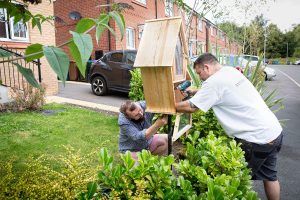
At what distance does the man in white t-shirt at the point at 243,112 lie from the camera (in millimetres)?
3168

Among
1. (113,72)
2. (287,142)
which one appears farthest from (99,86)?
(287,142)

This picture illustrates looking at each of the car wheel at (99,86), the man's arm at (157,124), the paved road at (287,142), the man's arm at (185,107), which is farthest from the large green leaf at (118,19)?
the car wheel at (99,86)

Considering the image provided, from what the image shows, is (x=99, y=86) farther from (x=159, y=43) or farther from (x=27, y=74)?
(x=27, y=74)

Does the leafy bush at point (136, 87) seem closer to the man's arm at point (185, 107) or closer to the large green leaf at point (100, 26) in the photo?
the man's arm at point (185, 107)

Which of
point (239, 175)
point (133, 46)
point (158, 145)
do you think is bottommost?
point (158, 145)

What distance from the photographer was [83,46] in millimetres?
681

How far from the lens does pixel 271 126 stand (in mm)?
3207

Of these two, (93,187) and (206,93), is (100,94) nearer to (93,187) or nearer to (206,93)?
(206,93)

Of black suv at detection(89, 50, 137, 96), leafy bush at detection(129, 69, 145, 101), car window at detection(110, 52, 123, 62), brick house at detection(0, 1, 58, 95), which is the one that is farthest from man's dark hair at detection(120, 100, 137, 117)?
car window at detection(110, 52, 123, 62)

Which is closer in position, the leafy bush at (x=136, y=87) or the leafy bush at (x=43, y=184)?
the leafy bush at (x=43, y=184)

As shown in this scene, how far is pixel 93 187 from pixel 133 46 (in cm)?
1739

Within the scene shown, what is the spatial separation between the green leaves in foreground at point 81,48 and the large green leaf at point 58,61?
0.09ft

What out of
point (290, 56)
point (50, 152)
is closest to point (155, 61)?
point (50, 152)

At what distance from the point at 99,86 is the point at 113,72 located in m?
0.97
